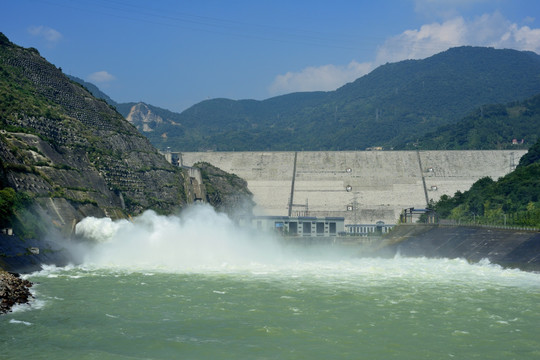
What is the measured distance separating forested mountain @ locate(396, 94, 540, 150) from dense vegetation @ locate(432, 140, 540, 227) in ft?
213

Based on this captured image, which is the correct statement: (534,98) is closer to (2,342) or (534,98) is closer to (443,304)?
(443,304)

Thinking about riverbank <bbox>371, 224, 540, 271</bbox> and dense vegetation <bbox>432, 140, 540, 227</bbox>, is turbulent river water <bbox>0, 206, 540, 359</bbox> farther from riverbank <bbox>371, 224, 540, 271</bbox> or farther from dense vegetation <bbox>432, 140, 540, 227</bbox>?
dense vegetation <bbox>432, 140, 540, 227</bbox>

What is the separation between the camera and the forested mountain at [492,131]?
154500 millimetres

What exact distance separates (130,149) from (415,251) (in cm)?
3762

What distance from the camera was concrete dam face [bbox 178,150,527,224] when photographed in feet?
337

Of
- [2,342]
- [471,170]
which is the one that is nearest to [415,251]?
[2,342]

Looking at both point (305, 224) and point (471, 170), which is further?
point (471, 170)

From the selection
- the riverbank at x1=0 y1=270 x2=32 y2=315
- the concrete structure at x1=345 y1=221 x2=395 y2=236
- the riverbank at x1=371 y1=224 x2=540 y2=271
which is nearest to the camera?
the riverbank at x1=0 y1=270 x2=32 y2=315

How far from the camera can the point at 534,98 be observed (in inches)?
7584

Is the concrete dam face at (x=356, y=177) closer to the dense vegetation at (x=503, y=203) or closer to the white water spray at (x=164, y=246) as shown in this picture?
the dense vegetation at (x=503, y=203)

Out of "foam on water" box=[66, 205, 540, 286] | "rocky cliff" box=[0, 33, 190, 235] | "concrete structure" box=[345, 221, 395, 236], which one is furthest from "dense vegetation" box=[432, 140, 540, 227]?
"rocky cliff" box=[0, 33, 190, 235]

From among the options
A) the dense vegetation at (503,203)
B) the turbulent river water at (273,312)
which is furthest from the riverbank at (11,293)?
the dense vegetation at (503,203)

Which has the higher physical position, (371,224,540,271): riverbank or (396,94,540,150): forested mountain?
(396,94,540,150): forested mountain

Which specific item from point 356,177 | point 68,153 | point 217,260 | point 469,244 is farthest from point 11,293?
point 356,177
